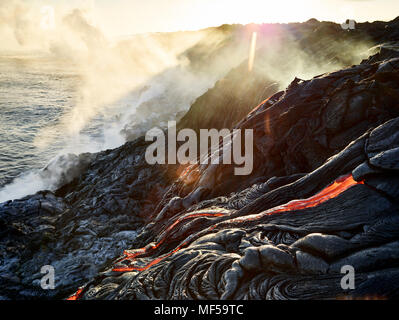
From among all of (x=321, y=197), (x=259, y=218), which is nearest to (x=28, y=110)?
(x=259, y=218)

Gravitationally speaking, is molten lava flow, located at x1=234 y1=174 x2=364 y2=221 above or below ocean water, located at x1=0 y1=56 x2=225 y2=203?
below

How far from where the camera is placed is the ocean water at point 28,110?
4405cm

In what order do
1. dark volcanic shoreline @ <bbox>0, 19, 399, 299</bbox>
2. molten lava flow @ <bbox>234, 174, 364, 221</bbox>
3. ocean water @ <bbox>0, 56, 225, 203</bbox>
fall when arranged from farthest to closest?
ocean water @ <bbox>0, 56, 225, 203</bbox> → molten lava flow @ <bbox>234, 174, 364, 221</bbox> → dark volcanic shoreline @ <bbox>0, 19, 399, 299</bbox>

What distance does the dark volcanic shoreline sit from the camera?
759cm

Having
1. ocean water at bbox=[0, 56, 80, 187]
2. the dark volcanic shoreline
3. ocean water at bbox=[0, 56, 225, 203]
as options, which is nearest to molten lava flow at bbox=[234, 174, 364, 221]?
the dark volcanic shoreline

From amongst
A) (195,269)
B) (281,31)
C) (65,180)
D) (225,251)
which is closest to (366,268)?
(225,251)

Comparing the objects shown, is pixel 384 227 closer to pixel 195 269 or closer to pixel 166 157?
pixel 195 269

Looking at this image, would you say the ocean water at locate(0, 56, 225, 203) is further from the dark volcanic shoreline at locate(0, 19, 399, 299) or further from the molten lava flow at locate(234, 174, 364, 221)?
the molten lava flow at locate(234, 174, 364, 221)

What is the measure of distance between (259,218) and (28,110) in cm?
8353

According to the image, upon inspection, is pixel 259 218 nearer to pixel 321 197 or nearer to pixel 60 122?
pixel 321 197

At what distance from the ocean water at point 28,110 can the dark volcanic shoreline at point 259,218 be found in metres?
Answer: 23.8

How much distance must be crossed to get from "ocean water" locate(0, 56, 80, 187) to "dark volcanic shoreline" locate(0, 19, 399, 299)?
23828 mm

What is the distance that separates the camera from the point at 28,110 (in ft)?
239

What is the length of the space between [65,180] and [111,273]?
24253 mm
